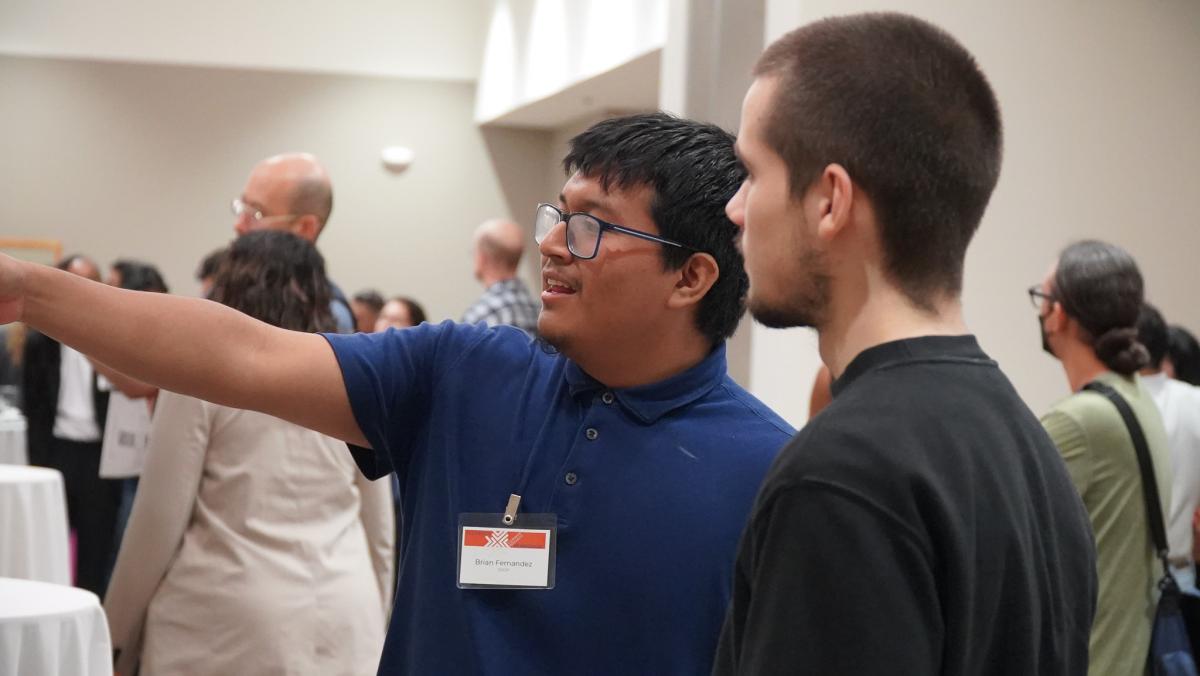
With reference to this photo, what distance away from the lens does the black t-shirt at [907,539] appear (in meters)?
0.81

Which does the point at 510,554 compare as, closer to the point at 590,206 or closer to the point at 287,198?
the point at 590,206

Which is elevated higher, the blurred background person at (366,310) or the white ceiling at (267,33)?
the white ceiling at (267,33)

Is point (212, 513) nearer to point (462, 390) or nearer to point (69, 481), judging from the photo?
point (462, 390)


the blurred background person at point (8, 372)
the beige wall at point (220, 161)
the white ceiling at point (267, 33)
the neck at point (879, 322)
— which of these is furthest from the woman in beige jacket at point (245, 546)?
the white ceiling at point (267, 33)

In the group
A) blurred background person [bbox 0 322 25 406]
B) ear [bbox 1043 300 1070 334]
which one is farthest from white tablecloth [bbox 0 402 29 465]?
ear [bbox 1043 300 1070 334]

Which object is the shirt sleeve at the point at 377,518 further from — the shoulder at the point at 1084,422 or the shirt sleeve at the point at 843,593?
the shirt sleeve at the point at 843,593

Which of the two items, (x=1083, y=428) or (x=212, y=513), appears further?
(x=1083, y=428)

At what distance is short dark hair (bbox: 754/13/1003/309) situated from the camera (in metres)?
0.92

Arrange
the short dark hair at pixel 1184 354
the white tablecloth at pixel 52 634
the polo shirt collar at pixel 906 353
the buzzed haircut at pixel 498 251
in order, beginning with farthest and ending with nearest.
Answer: the buzzed haircut at pixel 498 251 → the short dark hair at pixel 1184 354 → the white tablecloth at pixel 52 634 → the polo shirt collar at pixel 906 353

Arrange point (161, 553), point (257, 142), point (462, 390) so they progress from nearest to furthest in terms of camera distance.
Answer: point (462, 390) < point (161, 553) < point (257, 142)

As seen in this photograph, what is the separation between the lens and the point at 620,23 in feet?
22.0

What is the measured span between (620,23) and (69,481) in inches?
140

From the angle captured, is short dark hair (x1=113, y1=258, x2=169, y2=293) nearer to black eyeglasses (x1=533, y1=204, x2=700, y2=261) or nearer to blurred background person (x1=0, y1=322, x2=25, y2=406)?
blurred background person (x1=0, y1=322, x2=25, y2=406)

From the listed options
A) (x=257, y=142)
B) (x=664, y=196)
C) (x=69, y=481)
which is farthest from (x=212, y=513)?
(x=257, y=142)
